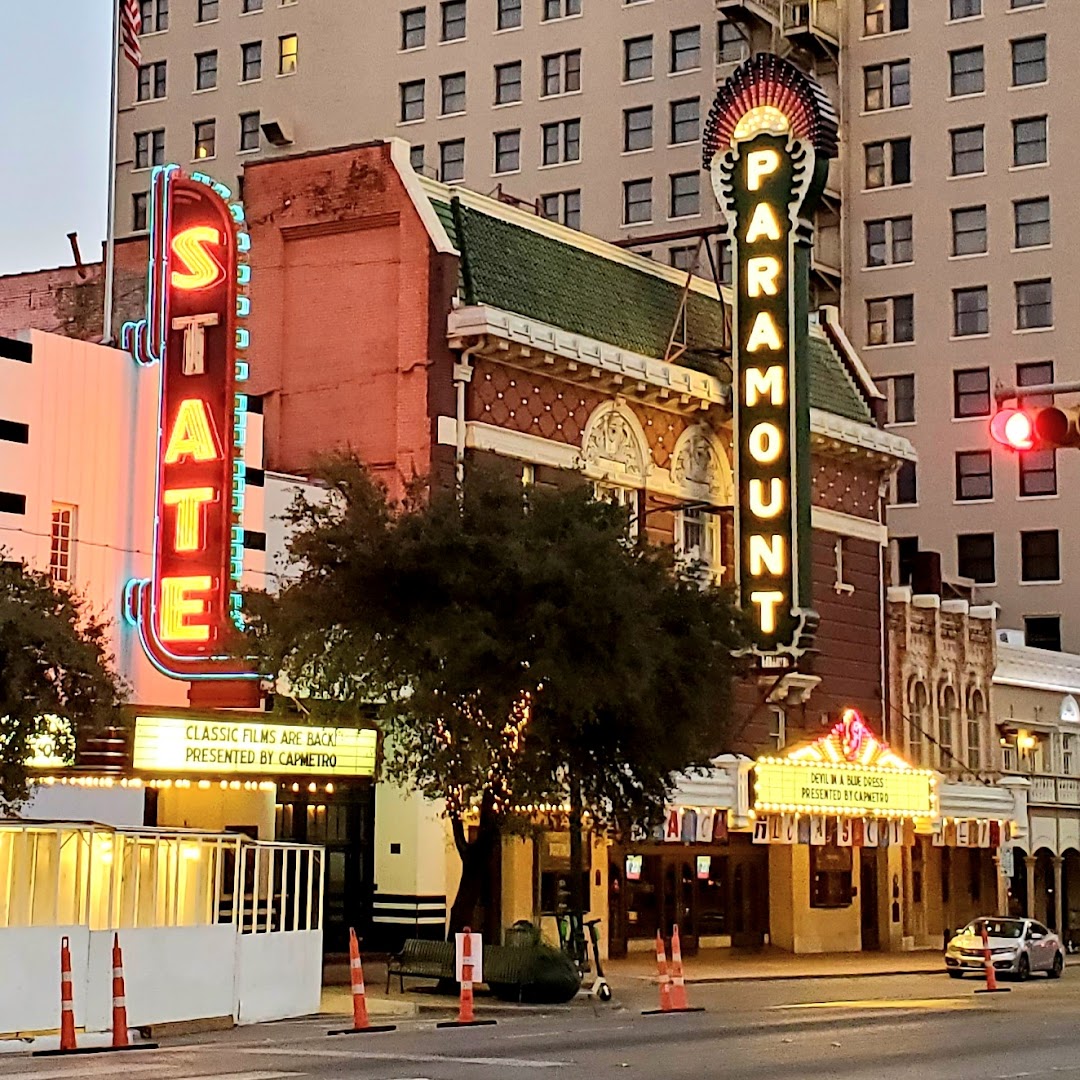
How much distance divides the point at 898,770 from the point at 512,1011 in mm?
21338

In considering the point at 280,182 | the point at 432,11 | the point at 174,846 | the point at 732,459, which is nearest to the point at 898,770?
the point at 732,459

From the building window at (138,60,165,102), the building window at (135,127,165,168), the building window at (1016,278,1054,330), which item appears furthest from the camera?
the building window at (138,60,165,102)

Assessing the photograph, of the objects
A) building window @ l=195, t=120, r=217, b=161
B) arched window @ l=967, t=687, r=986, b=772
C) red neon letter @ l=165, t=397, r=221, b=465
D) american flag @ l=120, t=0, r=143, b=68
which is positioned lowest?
arched window @ l=967, t=687, r=986, b=772

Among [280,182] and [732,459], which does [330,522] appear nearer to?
[280,182]

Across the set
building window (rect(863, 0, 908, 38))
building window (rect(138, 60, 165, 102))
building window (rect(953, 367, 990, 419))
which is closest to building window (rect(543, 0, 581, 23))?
building window (rect(863, 0, 908, 38))

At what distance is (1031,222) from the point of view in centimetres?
7756

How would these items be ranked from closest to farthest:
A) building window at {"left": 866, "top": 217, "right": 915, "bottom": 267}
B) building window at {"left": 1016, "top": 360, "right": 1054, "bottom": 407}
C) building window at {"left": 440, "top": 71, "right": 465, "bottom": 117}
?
building window at {"left": 1016, "top": 360, "right": 1054, "bottom": 407} < building window at {"left": 866, "top": 217, "right": 915, "bottom": 267} < building window at {"left": 440, "top": 71, "right": 465, "bottom": 117}

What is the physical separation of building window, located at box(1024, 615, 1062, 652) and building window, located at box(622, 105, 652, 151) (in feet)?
73.6

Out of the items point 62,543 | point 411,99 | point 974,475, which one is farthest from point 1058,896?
point 411,99

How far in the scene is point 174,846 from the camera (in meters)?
27.6

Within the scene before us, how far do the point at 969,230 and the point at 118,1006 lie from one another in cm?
5992

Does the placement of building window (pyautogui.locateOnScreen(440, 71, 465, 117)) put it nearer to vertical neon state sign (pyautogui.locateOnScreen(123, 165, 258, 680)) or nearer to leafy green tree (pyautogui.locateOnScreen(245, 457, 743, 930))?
vertical neon state sign (pyautogui.locateOnScreen(123, 165, 258, 680))

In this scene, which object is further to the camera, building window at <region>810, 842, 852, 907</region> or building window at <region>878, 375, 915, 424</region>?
building window at <region>878, 375, 915, 424</region>

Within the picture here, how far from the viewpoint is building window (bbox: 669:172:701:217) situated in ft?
262
